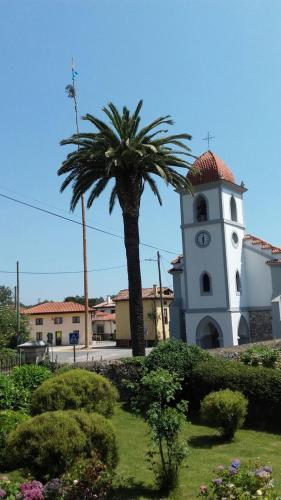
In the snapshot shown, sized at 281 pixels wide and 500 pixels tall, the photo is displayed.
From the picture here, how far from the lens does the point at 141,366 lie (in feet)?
57.2

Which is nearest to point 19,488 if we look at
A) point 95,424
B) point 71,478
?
point 71,478

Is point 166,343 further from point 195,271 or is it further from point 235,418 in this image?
point 195,271

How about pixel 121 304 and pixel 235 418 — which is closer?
pixel 235 418

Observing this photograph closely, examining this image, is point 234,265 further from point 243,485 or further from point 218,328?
point 243,485

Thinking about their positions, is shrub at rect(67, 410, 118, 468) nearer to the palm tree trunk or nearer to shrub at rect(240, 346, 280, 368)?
shrub at rect(240, 346, 280, 368)

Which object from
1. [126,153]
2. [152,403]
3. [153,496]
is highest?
[126,153]

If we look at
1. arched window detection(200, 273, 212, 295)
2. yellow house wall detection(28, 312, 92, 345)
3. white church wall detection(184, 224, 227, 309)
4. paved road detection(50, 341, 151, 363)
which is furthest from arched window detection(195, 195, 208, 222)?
yellow house wall detection(28, 312, 92, 345)

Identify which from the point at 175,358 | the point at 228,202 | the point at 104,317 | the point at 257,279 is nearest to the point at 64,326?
the point at 104,317

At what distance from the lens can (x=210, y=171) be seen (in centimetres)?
3809

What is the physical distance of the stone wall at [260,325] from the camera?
37.6 metres

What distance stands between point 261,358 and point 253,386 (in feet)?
12.5

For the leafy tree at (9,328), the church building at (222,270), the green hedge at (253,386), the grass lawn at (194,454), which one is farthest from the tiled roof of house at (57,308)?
the grass lawn at (194,454)

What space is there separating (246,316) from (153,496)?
3108cm

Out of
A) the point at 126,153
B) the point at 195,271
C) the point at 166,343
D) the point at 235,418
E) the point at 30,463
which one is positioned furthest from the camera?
the point at 195,271
